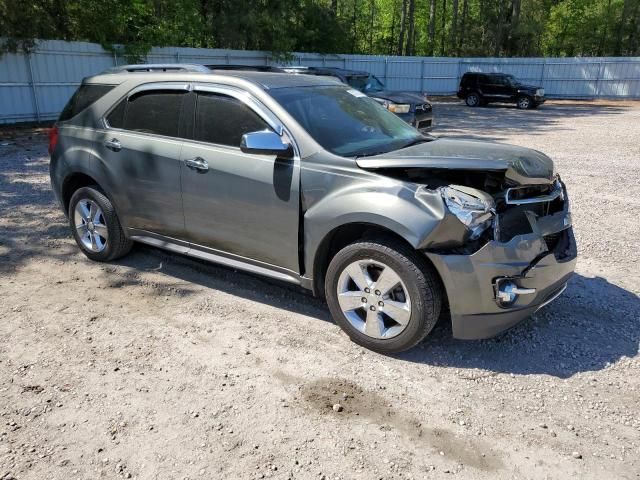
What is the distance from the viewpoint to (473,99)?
27656 mm

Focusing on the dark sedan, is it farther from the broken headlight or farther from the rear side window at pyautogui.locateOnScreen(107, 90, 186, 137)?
the broken headlight

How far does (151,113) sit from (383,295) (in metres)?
2.70

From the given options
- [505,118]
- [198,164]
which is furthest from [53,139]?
[505,118]

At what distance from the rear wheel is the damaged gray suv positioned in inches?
960

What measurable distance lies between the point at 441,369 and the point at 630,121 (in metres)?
20.6

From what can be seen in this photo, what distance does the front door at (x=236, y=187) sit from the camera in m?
4.05

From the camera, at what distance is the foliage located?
18219 mm

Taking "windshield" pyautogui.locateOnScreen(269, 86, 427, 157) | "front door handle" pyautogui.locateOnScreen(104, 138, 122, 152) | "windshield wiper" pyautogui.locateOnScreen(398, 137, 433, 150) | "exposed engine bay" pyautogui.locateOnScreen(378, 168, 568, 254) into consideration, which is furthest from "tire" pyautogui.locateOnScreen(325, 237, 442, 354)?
"front door handle" pyautogui.locateOnScreen(104, 138, 122, 152)

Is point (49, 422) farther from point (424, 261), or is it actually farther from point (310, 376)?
point (424, 261)

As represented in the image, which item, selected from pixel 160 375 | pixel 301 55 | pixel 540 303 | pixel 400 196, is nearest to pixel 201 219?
pixel 160 375

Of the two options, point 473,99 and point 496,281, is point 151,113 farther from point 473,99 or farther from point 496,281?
point 473,99

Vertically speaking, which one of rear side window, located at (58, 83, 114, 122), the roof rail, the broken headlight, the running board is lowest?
the running board

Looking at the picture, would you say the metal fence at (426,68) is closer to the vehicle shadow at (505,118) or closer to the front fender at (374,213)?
the vehicle shadow at (505,118)

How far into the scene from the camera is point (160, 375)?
3.56 meters
